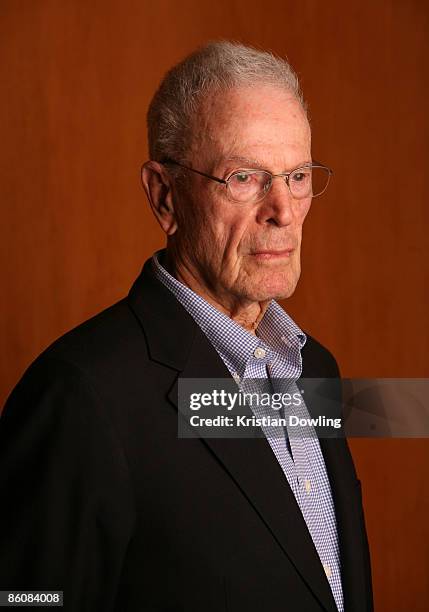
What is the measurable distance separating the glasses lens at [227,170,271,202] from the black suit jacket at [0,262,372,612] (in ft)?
0.85

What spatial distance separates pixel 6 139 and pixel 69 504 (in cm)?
121

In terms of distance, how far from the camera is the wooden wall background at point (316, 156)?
2.19 meters

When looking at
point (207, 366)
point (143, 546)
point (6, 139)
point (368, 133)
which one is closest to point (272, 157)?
point (207, 366)

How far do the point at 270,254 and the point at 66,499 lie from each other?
0.48m

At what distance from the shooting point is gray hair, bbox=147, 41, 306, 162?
4.42ft

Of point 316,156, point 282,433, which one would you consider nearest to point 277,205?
point 282,433

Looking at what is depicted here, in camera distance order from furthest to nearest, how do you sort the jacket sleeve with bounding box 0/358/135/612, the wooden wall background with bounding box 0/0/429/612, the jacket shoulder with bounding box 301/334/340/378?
the wooden wall background with bounding box 0/0/429/612 < the jacket shoulder with bounding box 301/334/340/378 < the jacket sleeve with bounding box 0/358/135/612

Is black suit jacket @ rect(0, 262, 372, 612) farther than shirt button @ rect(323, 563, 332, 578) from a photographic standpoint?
No

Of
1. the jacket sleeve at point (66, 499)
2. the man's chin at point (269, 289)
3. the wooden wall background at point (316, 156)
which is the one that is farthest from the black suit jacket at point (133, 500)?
the wooden wall background at point (316, 156)

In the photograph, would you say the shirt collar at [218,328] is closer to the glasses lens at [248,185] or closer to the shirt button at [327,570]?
the glasses lens at [248,185]

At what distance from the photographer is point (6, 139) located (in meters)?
2.14

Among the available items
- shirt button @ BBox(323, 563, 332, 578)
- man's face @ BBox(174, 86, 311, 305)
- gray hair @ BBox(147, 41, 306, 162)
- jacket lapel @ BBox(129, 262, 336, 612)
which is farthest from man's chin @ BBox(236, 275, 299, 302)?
shirt button @ BBox(323, 563, 332, 578)

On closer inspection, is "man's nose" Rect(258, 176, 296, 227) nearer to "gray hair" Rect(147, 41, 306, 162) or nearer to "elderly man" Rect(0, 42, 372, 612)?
"elderly man" Rect(0, 42, 372, 612)

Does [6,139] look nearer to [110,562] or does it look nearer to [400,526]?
[110,562]
